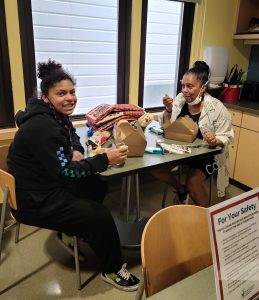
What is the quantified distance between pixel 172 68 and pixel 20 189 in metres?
2.09

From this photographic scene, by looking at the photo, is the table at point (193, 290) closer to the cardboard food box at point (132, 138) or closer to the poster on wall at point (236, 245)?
the poster on wall at point (236, 245)

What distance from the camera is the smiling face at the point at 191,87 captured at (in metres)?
1.94

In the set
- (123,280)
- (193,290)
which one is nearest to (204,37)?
(123,280)

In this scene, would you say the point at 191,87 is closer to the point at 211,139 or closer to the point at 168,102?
the point at 168,102

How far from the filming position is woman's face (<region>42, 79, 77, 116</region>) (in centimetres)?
145

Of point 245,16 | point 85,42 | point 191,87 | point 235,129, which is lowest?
point 235,129

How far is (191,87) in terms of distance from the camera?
1961mm

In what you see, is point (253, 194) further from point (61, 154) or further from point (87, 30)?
point (87, 30)

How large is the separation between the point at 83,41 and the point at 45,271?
1771 millimetres

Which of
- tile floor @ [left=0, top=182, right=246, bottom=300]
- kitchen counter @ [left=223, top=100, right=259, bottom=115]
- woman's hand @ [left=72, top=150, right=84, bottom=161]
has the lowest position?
tile floor @ [left=0, top=182, right=246, bottom=300]

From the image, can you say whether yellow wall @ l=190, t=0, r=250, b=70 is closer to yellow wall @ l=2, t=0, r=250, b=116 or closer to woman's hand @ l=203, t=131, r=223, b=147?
yellow wall @ l=2, t=0, r=250, b=116

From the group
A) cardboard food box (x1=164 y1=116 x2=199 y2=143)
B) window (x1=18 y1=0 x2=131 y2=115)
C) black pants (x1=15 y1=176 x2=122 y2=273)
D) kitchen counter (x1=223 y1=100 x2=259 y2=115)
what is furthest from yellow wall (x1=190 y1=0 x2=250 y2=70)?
black pants (x1=15 y1=176 x2=122 y2=273)

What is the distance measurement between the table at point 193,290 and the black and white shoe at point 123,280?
94cm

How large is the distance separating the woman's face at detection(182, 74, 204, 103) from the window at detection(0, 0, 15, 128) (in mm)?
1280
